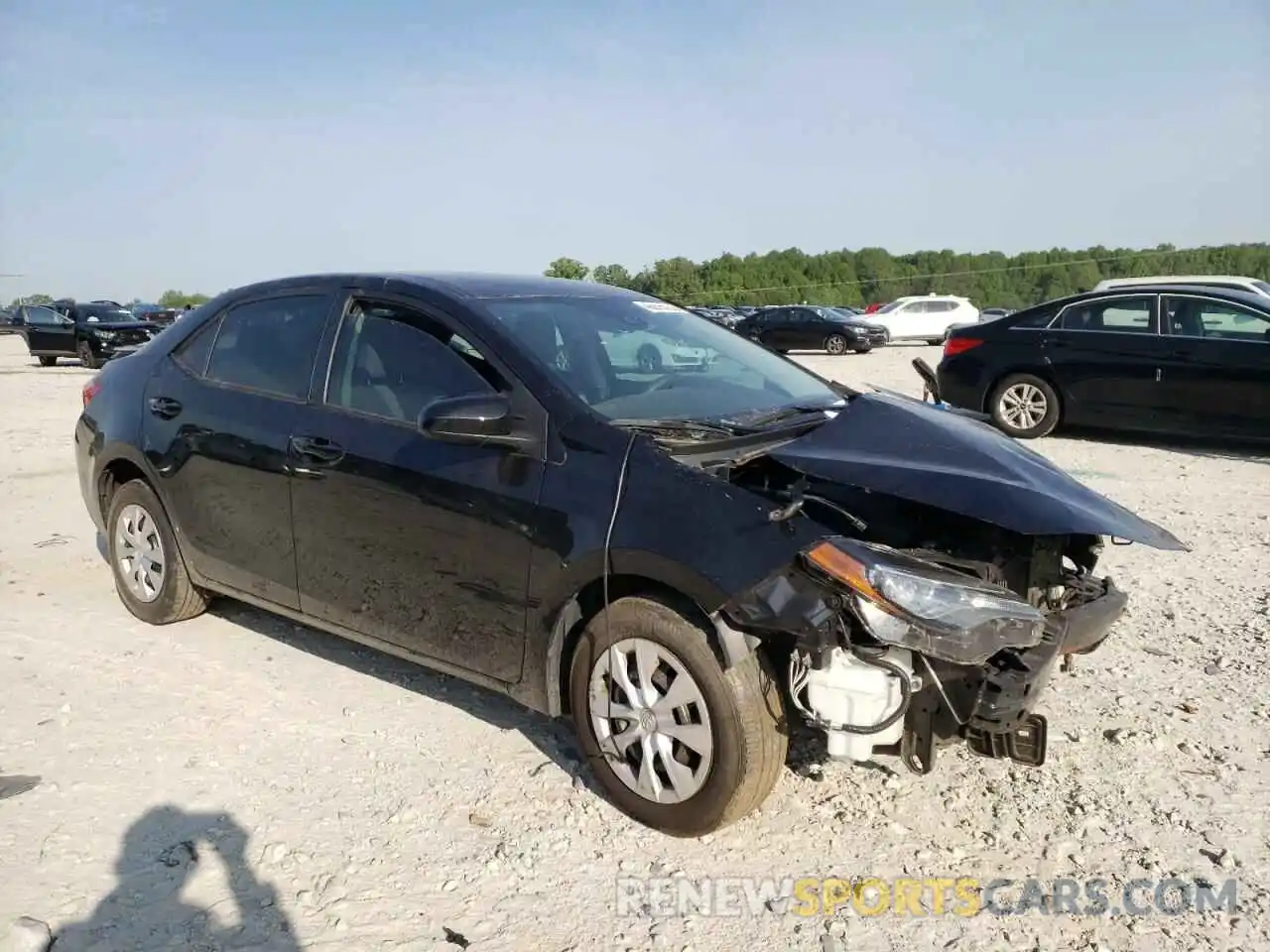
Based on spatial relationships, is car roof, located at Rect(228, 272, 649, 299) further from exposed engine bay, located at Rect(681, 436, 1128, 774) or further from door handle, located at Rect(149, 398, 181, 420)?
exposed engine bay, located at Rect(681, 436, 1128, 774)

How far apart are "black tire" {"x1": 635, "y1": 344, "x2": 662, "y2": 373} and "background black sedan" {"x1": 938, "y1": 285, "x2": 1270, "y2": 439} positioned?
6.95 meters

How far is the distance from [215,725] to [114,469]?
1.84 meters

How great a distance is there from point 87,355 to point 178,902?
79.1ft

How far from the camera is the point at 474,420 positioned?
122 inches

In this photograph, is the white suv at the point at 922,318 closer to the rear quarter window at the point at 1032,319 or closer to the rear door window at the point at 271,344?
the rear quarter window at the point at 1032,319

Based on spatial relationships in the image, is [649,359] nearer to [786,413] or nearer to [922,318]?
[786,413]

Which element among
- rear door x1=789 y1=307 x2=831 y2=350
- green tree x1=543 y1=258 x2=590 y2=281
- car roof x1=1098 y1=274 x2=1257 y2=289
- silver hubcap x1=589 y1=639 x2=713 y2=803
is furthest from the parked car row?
green tree x1=543 y1=258 x2=590 y2=281

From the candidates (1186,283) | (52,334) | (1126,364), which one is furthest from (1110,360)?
(52,334)

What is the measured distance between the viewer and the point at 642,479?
2.95m

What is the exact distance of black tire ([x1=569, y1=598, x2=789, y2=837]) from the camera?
109 inches

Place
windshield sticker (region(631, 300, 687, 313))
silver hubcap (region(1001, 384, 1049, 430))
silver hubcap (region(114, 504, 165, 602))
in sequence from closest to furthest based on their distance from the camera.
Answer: windshield sticker (region(631, 300, 687, 313)) < silver hubcap (region(114, 504, 165, 602)) < silver hubcap (region(1001, 384, 1049, 430))

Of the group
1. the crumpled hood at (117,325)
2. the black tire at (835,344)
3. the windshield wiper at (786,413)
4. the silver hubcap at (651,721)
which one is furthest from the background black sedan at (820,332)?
the silver hubcap at (651,721)

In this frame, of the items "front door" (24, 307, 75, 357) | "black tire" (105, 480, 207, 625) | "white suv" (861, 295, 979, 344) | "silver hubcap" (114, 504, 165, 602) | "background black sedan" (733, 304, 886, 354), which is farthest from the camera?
"white suv" (861, 295, 979, 344)

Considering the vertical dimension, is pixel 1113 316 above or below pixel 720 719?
above
